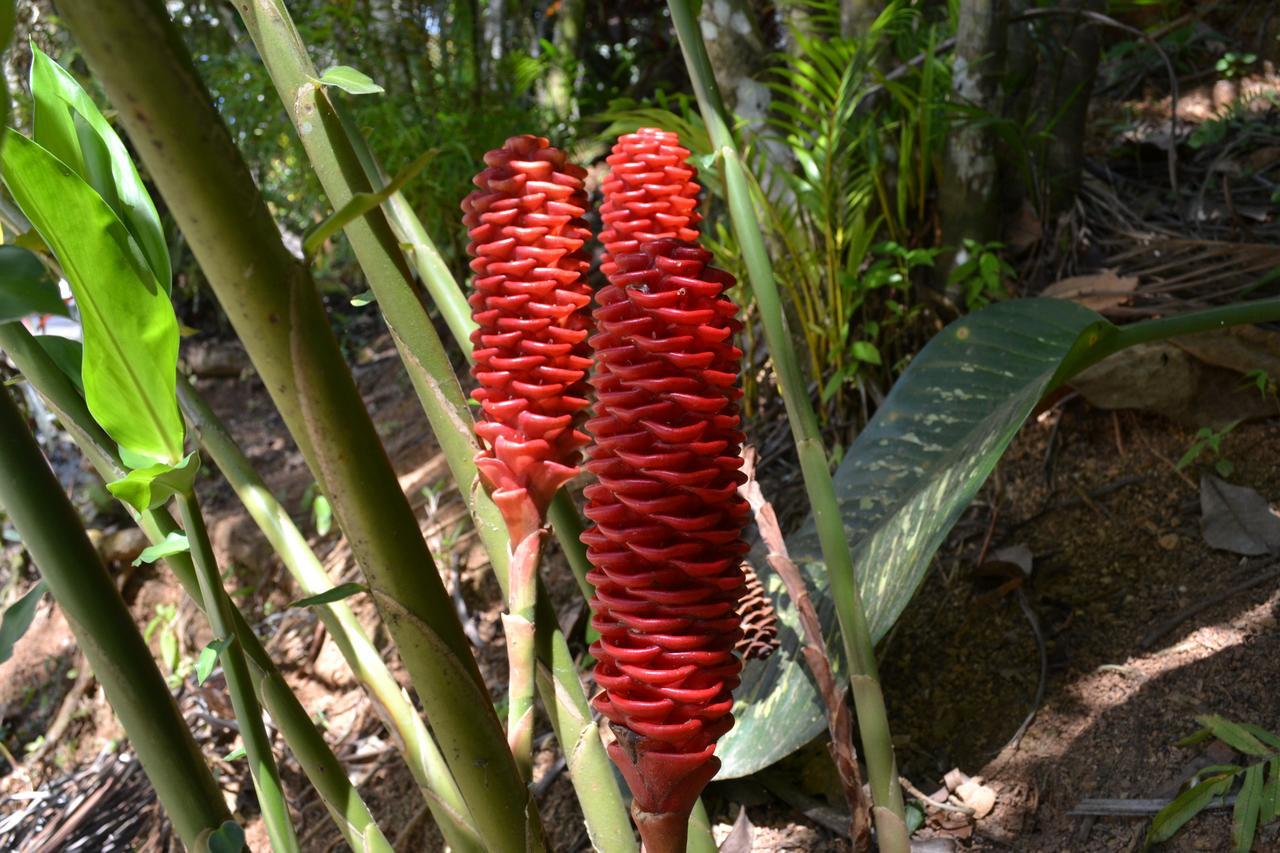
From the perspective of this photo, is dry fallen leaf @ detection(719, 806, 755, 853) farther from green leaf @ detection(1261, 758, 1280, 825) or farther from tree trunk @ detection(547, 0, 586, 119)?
tree trunk @ detection(547, 0, 586, 119)

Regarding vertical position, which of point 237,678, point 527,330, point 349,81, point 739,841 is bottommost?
point 739,841

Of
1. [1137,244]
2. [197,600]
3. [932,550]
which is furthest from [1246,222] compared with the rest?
[197,600]

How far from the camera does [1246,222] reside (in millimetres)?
1771

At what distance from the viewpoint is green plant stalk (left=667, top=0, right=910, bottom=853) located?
2.42ft

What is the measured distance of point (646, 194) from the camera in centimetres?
61

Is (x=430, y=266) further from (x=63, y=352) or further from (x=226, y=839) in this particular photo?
(x=226, y=839)

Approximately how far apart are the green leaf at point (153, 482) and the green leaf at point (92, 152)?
0.27 feet

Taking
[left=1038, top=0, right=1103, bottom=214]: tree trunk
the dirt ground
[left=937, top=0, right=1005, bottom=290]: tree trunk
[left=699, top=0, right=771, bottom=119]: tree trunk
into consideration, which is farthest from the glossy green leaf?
[left=1038, top=0, right=1103, bottom=214]: tree trunk

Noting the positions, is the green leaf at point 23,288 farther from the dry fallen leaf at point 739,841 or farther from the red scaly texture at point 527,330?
the dry fallen leaf at point 739,841

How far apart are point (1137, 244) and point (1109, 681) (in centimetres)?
88

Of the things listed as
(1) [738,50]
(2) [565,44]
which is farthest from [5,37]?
(2) [565,44]

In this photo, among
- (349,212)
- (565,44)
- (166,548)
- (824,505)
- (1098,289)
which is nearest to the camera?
(349,212)

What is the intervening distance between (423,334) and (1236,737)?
0.83 metres

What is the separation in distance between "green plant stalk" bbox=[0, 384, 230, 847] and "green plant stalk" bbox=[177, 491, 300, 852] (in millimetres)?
60
